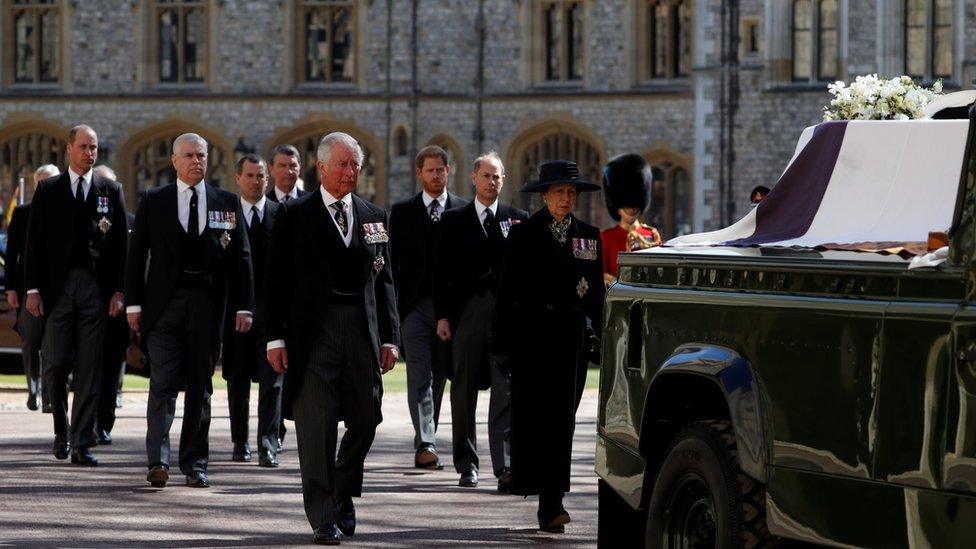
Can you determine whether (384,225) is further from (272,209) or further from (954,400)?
(954,400)

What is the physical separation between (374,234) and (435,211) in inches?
135

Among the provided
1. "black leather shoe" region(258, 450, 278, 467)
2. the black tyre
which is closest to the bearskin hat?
"black leather shoe" region(258, 450, 278, 467)

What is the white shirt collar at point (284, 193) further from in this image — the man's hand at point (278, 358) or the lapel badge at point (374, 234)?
the man's hand at point (278, 358)

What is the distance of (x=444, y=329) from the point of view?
1123 centimetres

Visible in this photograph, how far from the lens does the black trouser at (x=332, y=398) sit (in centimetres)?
855

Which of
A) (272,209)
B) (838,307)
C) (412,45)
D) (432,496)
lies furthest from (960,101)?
(412,45)

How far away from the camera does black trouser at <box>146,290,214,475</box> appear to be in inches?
415

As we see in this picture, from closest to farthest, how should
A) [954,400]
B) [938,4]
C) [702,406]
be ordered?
[954,400] < [702,406] < [938,4]

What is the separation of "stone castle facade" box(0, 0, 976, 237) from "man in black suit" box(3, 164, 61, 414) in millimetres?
19828

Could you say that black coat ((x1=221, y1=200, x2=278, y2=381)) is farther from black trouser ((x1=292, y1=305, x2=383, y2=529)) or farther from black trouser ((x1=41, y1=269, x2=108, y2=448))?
black trouser ((x1=292, y1=305, x2=383, y2=529))

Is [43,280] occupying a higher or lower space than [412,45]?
lower

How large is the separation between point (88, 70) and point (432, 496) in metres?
29.3

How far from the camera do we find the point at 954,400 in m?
4.70

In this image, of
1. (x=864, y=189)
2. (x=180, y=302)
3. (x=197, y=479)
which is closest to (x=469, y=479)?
(x=197, y=479)
